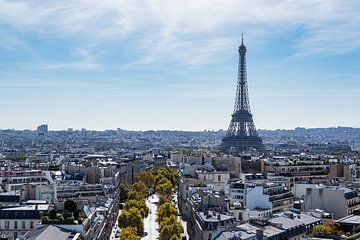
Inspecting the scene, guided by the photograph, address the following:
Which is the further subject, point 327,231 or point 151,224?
point 151,224

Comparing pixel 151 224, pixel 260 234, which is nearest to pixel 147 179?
pixel 151 224

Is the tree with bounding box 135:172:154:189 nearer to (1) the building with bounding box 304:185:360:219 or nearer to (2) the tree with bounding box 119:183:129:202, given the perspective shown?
(2) the tree with bounding box 119:183:129:202

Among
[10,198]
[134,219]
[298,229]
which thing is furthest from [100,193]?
[298,229]

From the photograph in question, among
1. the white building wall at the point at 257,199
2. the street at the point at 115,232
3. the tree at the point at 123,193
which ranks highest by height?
the white building wall at the point at 257,199

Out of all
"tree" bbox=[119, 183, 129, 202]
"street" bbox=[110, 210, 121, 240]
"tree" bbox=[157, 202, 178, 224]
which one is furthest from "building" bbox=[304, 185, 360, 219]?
"tree" bbox=[119, 183, 129, 202]

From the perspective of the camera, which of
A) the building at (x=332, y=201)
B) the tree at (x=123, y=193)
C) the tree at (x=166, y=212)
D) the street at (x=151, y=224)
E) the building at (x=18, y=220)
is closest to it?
the building at (x=18, y=220)

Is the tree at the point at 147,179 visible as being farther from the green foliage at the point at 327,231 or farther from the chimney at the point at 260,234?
the chimney at the point at 260,234

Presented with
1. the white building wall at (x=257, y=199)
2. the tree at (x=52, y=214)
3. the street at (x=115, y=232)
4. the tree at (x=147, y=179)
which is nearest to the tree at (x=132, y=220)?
the street at (x=115, y=232)

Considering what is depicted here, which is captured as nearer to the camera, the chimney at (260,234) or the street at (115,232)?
the chimney at (260,234)

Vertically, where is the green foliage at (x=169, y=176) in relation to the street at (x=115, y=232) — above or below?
above

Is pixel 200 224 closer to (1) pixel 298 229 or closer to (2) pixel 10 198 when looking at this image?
(1) pixel 298 229

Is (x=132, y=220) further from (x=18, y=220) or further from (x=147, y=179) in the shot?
(x=147, y=179)
